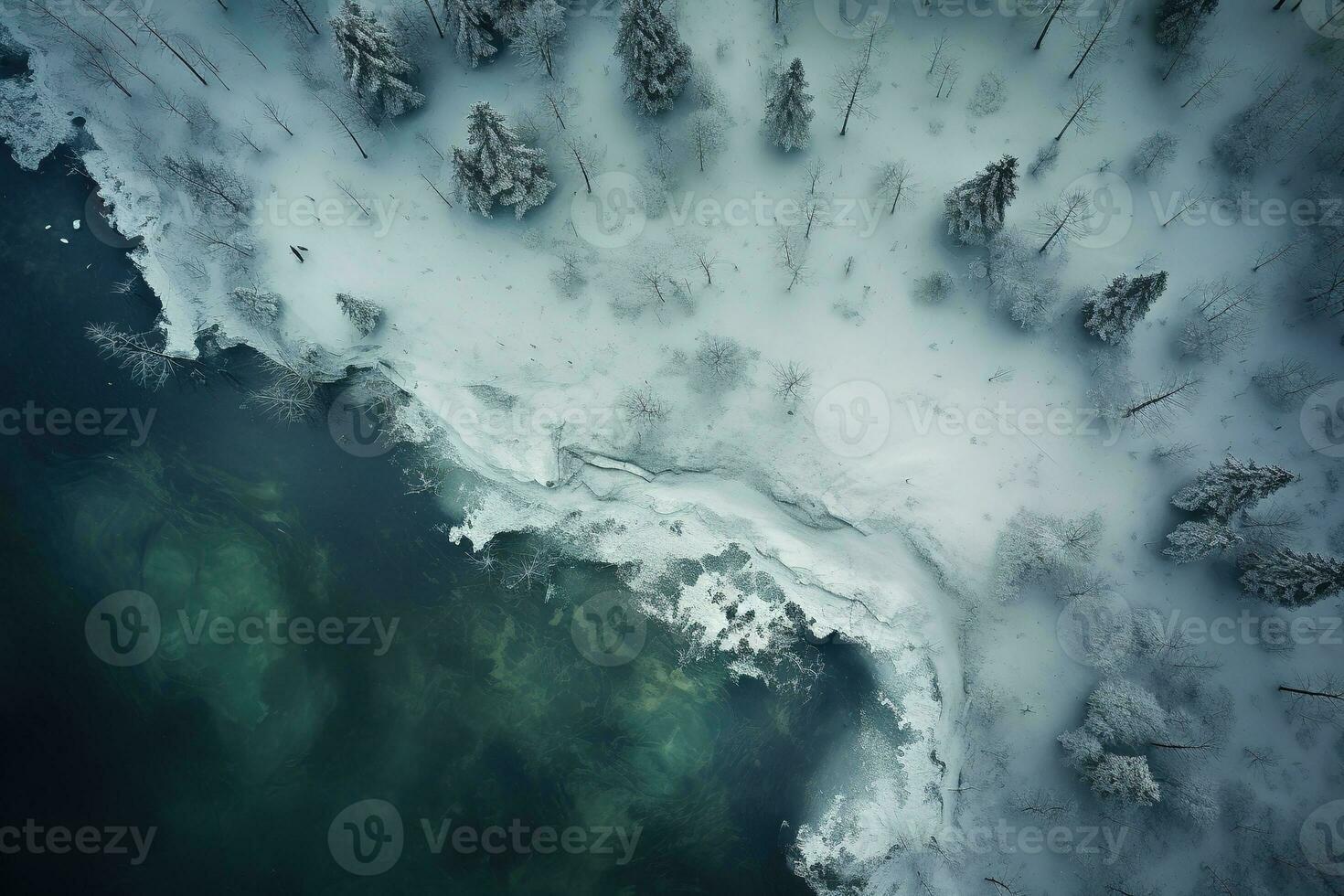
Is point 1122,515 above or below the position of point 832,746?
above

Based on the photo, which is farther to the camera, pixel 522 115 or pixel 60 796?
pixel 522 115

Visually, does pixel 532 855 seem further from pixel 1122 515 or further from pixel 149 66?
pixel 149 66

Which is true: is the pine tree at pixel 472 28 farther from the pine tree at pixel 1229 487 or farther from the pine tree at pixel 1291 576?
the pine tree at pixel 1291 576

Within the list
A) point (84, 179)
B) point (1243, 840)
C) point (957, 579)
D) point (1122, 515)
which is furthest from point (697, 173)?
point (1243, 840)

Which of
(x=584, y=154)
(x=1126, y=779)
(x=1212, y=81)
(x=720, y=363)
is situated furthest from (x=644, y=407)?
(x=1212, y=81)

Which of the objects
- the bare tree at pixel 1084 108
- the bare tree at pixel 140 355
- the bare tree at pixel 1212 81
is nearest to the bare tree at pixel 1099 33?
the bare tree at pixel 1084 108
